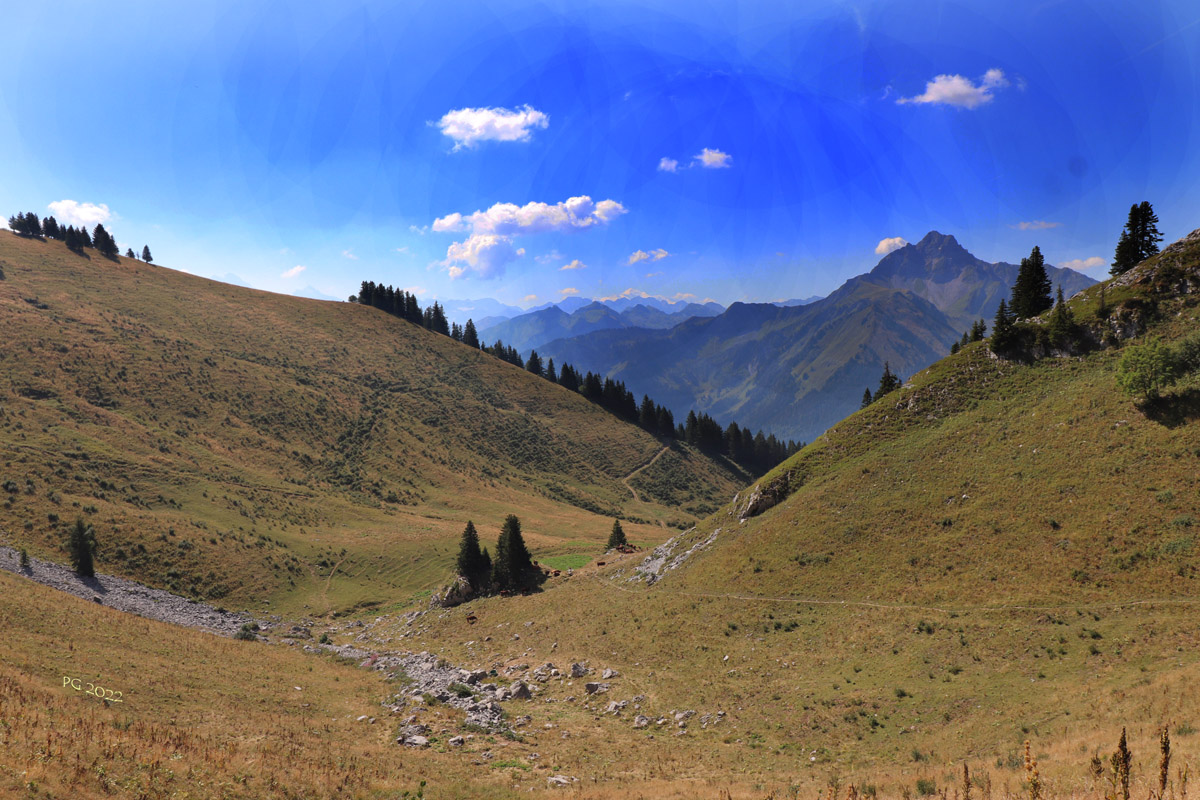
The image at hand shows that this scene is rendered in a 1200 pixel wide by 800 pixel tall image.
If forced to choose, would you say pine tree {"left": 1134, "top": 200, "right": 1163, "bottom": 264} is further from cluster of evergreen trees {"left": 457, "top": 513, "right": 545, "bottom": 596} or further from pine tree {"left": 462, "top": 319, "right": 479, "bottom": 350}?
pine tree {"left": 462, "top": 319, "right": 479, "bottom": 350}

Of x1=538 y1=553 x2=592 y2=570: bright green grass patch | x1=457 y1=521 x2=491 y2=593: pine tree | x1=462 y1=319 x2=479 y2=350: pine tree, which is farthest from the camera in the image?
x1=462 y1=319 x2=479 y2=350: pine tree

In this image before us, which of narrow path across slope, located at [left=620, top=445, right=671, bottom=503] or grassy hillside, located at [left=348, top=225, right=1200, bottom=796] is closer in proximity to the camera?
grassy hillside, located at [left=348, top=225, right=1200, bottom=796]

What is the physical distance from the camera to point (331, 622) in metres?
49.2

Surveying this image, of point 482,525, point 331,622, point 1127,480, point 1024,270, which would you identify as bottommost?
point 331,622

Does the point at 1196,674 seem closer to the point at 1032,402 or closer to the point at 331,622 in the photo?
the point at 1032,402

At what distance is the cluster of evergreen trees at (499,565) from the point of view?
168ft

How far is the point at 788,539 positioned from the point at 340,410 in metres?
91.9

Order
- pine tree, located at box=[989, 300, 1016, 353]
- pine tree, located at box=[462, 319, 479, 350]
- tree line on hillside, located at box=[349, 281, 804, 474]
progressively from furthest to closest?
pine tree, located at box=[462, 319, 479, 350]
tree line on hillside, located at box=[349, 281, 804, 474]
pine tree, located at box=[989, 300, 1016, 353]

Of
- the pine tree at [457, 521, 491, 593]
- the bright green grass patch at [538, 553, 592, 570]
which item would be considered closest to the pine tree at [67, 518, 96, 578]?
the pine tree at [457, 521, 491, 593]

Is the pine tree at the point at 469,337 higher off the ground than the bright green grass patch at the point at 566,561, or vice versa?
the pine tree at the point at 469,337

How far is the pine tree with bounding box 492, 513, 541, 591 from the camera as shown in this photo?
169 ft

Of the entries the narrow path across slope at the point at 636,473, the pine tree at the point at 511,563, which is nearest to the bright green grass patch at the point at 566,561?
the pine tree at the point at 511,563

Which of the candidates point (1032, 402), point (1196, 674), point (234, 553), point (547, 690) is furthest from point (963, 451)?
point (234, 553)

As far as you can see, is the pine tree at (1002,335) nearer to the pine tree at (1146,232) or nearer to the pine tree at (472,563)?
the pine tree at (1146,232)
